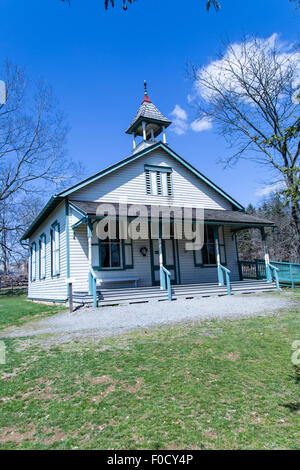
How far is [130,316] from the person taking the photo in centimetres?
899

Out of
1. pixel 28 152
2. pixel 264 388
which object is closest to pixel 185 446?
pixel 264 388

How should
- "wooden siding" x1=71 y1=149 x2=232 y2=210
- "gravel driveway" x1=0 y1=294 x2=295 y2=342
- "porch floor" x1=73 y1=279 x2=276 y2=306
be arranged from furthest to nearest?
"wooden siding" x1=71 y1=149 x2=232 y2=210 → "porch floor" x1=73 y1=279 x2=276 y2=306 → "gravel driveway" x1=0 y1=294 x2=295 y2=342

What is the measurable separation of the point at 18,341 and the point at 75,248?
698 centimetres

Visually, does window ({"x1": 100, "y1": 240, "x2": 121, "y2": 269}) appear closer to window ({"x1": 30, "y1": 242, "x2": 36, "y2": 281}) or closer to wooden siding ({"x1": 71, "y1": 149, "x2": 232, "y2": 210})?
wooden siding ({"x1": 71, "y1": 149, "x2": 232, "y2": 210})

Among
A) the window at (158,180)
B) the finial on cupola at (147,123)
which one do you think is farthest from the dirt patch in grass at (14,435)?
the finial on cupola at (147,123)

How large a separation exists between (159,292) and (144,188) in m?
6.01

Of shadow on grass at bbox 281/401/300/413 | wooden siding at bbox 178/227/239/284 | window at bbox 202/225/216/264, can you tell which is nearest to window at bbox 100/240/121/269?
wooden siding at bbox 178/227/239/284

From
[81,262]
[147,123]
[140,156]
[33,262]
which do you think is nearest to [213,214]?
[140,156]

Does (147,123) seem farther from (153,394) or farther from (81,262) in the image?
(153,394)

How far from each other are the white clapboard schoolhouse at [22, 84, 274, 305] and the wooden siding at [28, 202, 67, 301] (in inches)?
1.9

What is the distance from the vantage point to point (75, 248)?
13367 millimetres

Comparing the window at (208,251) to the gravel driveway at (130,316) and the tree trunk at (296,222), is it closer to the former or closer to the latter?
the tree trunk at (296,222)

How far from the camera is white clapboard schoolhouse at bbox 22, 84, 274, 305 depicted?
13.2 meters

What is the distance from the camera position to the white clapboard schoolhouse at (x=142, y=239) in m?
13.2
